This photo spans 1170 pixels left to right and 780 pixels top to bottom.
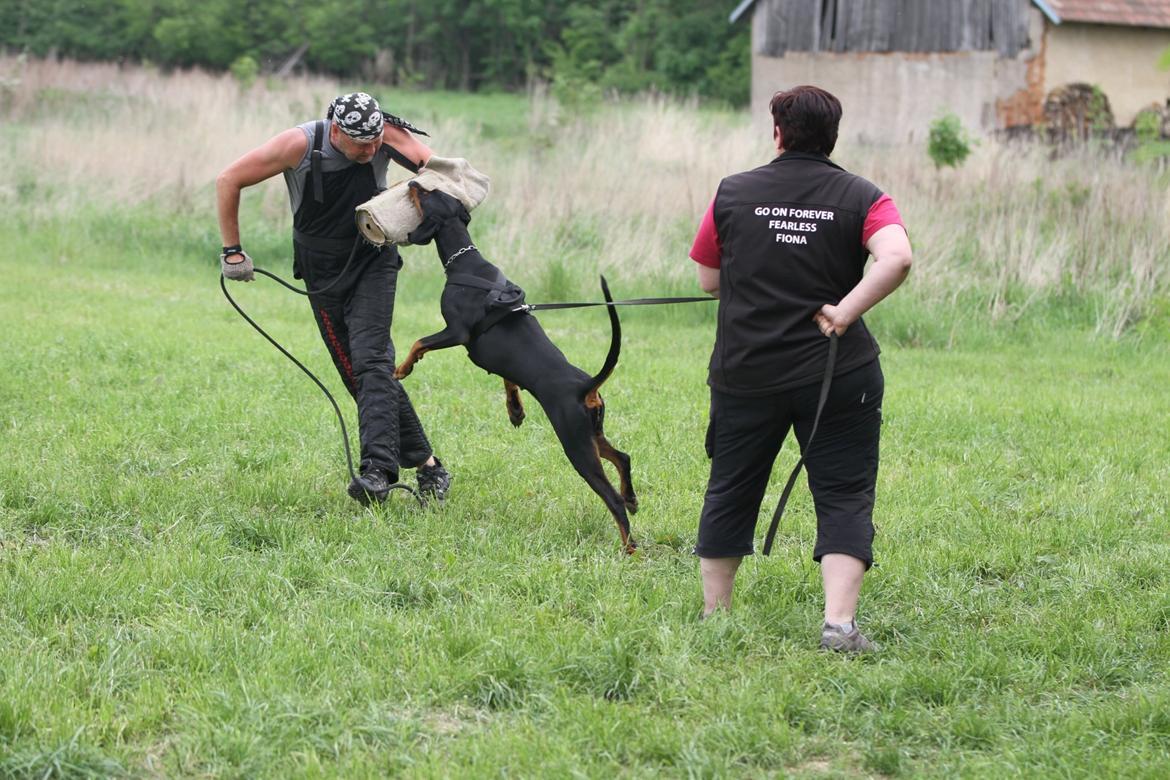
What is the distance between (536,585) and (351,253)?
1870 mm

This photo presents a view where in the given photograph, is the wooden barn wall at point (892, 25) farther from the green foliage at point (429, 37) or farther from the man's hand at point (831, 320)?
the man's hand at point (831, 320)

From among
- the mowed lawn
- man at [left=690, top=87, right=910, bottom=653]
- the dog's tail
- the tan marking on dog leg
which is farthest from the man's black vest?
the tan marking on dog leg

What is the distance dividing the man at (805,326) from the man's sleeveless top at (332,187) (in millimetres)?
2051

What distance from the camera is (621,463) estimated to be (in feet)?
16.8

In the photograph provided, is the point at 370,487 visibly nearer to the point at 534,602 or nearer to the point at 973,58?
the point at 534,602

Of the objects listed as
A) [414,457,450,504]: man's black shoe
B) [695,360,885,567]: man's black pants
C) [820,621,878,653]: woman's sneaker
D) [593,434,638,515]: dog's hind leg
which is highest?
[695,360,885,567]: man's black pants

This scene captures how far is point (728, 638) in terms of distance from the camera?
13.3 ft

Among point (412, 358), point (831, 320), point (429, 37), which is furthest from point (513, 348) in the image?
point (429, 37)

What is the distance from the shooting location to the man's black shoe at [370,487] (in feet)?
18.0

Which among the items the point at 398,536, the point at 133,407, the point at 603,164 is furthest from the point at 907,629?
the point at 603,164

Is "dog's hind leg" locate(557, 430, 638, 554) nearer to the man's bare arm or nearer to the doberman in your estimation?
the doberman

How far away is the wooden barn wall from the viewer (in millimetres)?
24281

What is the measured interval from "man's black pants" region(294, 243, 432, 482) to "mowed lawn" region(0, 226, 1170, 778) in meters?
0.34

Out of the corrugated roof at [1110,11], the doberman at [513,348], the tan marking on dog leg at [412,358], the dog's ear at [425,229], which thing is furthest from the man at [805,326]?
the corrugated roof at [1110,11]
